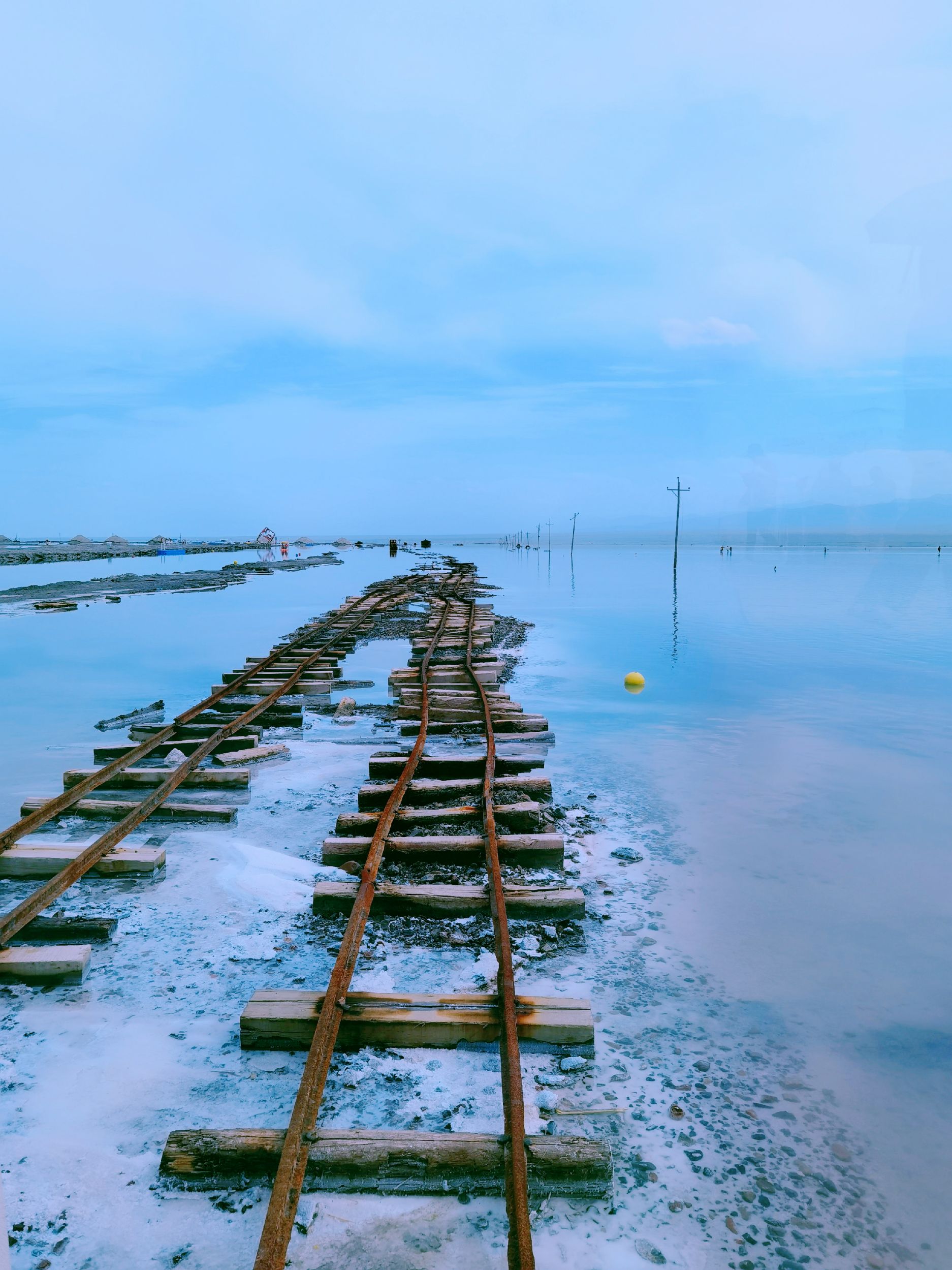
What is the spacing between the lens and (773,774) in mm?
8188

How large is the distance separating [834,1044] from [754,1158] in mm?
1017

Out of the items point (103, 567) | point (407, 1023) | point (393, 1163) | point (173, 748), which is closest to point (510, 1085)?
point (393, 1163)

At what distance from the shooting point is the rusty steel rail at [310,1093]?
2162mm

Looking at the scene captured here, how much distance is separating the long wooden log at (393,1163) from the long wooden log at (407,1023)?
2.10 ft

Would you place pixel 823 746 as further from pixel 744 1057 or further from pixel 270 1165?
pixel 270 1165

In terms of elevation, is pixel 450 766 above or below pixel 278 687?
below

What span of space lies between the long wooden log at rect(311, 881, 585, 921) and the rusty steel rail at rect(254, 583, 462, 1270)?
116 millimetres

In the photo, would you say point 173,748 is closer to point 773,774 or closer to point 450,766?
point 450,766

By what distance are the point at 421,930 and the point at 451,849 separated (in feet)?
2.75

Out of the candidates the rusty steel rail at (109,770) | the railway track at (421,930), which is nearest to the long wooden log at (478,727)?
the railway track at (421,930)

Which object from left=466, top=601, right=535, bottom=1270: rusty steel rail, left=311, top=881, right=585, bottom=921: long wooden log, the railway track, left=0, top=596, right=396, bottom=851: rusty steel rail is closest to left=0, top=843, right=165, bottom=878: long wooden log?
the railway track

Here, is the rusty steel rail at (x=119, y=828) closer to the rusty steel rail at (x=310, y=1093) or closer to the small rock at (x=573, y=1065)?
the rusty steel rail at (x=310, y=1093)

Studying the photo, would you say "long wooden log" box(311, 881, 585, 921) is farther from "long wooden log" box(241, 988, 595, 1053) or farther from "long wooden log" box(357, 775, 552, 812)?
"long wooden log" box(357, 775, 552, 812)

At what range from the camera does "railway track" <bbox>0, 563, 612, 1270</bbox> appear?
8.20 feet
